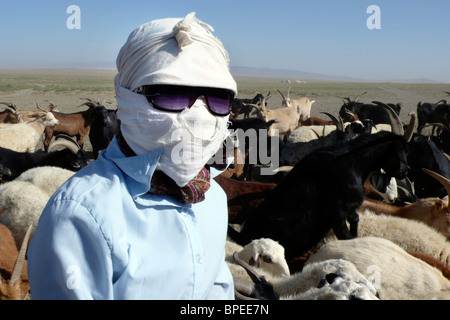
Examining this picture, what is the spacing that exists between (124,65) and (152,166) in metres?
0.38

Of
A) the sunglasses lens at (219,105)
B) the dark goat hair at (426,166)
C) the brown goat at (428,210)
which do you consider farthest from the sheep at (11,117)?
the sunglasses lens at (219,105)

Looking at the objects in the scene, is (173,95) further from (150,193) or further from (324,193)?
(324,193)

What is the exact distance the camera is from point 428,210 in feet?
17.2

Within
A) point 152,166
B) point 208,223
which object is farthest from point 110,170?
A: point 208,223

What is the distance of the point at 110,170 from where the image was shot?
1.37m

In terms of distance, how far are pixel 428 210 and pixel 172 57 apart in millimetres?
4751

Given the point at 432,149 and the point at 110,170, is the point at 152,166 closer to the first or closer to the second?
the point at 110,170

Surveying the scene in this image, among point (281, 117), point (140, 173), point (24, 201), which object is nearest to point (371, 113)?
point (281, 117)

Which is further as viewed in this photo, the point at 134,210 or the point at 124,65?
the point at 124,65

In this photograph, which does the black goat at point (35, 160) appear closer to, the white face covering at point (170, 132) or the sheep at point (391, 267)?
the sheep at point (391, 267)

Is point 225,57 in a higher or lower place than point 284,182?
higher

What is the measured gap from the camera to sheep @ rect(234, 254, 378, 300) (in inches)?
93.4

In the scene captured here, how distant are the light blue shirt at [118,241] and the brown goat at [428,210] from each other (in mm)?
4407

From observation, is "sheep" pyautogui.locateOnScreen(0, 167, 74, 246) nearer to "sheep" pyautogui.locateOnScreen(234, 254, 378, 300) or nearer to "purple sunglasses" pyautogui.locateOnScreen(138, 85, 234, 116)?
"sheep" pyautogui.locateOnScreen(234, 254, 378, 300)
